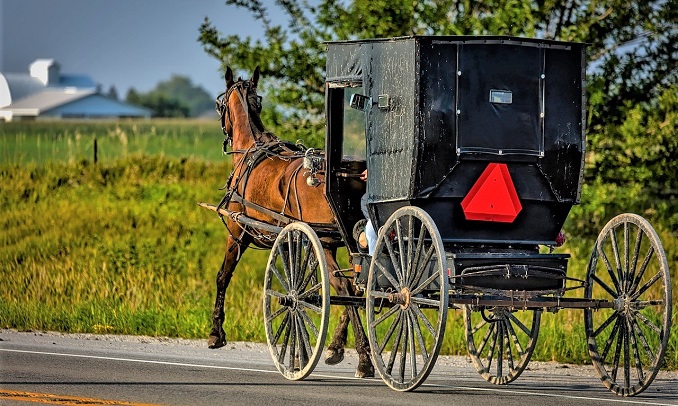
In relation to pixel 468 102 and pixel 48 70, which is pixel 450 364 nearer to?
pixel 468 102

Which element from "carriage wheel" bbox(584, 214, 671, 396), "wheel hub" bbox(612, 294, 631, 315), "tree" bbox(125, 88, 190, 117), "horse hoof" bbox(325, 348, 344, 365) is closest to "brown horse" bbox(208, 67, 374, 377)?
"horse hoof" bbox(325, 348, 344, 365)

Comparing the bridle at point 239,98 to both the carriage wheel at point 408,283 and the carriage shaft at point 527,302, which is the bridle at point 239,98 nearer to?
the carriage wheel at point 408,283

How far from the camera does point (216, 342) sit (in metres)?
13.6

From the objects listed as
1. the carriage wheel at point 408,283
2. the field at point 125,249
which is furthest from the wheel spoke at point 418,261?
the field at point 125,249

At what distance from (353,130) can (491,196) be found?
1692mm

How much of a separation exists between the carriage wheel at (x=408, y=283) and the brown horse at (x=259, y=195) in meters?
1.13

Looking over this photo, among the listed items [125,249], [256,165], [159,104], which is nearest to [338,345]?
[256,165]

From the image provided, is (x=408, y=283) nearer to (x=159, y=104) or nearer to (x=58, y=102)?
(x=58, y=102)

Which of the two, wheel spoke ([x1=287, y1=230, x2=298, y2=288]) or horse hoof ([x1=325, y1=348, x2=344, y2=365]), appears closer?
wheel spoke ([x1=287, y1=230, x2=298, y2=288])

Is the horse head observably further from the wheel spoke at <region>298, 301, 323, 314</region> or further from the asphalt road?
the wheel spoke at <region>298, 301, 323, 314</region>

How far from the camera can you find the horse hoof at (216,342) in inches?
537

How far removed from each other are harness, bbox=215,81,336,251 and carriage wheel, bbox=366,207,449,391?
1.71m

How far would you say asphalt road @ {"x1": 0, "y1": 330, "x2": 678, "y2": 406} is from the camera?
9852mm

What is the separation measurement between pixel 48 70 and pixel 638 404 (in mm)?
121567
